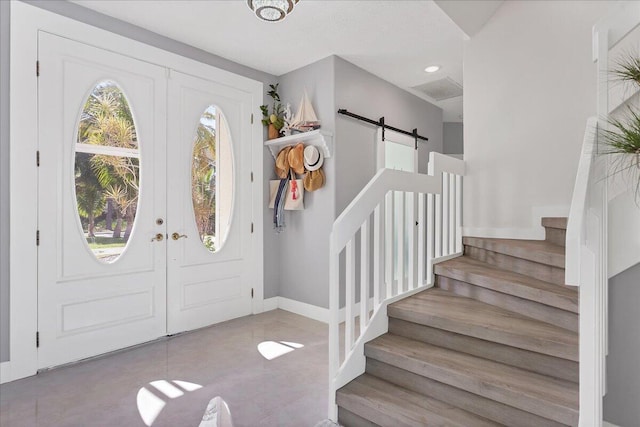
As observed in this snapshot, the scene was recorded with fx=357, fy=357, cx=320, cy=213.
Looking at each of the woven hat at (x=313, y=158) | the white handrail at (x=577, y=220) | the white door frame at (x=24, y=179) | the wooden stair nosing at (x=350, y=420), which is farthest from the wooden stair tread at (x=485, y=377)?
the white door frame at (x=24, y=179)

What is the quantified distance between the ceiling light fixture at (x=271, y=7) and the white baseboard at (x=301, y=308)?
8.71 ft

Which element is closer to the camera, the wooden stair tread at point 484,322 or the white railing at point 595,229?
the white railing at point 595,229

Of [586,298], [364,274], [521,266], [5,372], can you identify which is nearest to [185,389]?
[5,372]

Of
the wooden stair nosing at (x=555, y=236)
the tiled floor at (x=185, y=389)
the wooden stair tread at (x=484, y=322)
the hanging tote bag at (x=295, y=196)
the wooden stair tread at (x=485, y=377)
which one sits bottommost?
the tiled floor at (x=185, y=389)

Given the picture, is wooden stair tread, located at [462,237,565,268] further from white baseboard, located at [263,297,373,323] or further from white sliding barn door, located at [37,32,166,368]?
white sliding barn door, located at [37,32,166,368]

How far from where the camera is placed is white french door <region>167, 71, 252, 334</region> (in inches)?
129

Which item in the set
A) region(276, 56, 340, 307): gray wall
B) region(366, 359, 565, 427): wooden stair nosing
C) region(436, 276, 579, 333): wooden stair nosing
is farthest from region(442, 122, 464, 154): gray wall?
region(366, 359, 565, 427): wooden stair nosing

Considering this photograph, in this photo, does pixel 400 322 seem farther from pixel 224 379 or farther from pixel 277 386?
pixel 224 379

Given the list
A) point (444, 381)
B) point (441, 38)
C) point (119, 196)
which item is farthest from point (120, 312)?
point (441, 38)

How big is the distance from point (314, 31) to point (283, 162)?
133cm

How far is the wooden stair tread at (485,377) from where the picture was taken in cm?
149

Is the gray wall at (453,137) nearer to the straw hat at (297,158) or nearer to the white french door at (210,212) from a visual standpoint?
the straw hat at (297,158)

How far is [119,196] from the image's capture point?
2928 millimetres

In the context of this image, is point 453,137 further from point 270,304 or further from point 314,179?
point 270,304
